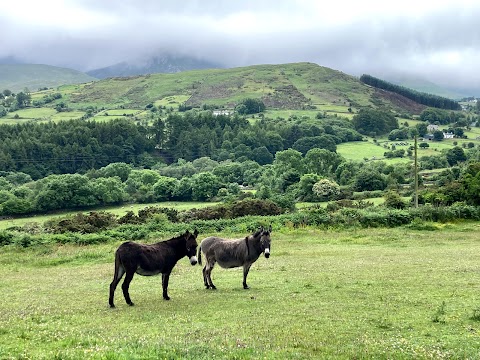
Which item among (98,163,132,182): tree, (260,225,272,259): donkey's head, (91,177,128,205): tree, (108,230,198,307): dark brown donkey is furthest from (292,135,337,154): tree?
(108,230,198,307): dark brown donkey

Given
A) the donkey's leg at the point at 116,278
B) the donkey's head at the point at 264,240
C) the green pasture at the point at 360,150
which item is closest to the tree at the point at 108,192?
the donkey's head at the point at 264,240

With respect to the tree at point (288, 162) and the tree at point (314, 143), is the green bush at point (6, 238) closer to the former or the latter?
the tree at point (288, 162)

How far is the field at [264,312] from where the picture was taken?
34.0 feet

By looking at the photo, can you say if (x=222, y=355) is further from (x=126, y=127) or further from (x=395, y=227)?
(x=126, y=127)

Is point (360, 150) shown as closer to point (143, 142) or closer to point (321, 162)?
point (321, 162)

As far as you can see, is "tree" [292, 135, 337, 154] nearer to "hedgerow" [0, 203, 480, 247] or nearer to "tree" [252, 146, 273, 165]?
"tree" [252, 146, 273, 165]

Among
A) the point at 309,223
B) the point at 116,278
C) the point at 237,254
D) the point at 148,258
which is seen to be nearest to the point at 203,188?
the point at 309,223

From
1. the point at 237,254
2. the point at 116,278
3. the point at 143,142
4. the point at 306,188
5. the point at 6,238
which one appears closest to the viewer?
the point at 116,278

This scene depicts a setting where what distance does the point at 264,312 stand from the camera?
1462cm

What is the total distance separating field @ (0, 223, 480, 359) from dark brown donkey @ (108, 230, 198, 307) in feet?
3.22

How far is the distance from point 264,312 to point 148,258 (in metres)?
4.67

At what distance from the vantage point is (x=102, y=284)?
72.1ft

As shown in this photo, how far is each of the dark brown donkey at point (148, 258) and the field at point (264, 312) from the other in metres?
0.98

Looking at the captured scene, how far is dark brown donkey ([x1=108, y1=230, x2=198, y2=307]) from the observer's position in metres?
16.0
